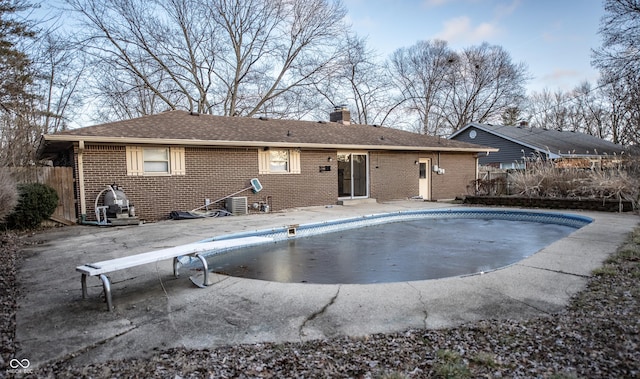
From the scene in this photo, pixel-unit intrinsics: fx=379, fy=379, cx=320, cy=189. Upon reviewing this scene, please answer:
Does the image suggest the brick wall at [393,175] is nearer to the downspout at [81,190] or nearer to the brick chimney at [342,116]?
the brick chimney at [342,116]

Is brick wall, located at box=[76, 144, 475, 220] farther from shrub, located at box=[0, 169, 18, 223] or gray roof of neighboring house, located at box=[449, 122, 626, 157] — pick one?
gray roof of neighboring house, located at box=[449, 122, 626, 157]

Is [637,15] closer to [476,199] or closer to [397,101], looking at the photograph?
[476,199]

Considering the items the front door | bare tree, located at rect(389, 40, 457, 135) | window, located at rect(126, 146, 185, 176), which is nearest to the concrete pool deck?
window, located at rect(126, 146, 185, 176)

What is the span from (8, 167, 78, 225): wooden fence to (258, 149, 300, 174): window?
17.8ft

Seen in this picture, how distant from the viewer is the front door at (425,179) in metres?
17.2

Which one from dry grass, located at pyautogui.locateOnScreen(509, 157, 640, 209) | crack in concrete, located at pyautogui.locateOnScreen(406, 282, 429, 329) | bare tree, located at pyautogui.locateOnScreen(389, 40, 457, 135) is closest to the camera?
crack in concrete, located at pyautogui.locateOnScreen(406, 282, 429, 329)

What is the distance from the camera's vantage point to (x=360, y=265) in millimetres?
6398

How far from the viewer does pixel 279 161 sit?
44.3ft

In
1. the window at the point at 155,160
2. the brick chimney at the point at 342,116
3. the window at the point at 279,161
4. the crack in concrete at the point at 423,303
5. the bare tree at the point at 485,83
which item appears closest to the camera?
the crack in concrete at the point at 423,303

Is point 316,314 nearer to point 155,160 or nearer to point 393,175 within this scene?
point 155,160

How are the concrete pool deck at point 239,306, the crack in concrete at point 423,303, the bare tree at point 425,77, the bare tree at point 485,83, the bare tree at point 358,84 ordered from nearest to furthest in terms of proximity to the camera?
the concrete pool deck at point 239,306
the crack in concrete at point 423,303
the bare tree at point 358,84
the bare tree at point 425,77
the bare tree at point 485,83

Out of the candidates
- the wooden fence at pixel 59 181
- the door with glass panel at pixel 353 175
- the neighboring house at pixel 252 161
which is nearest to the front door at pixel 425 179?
the neighboring house at pixel 252 161

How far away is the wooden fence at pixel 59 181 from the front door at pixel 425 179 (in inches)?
520

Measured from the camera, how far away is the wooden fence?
9387 millimetres
